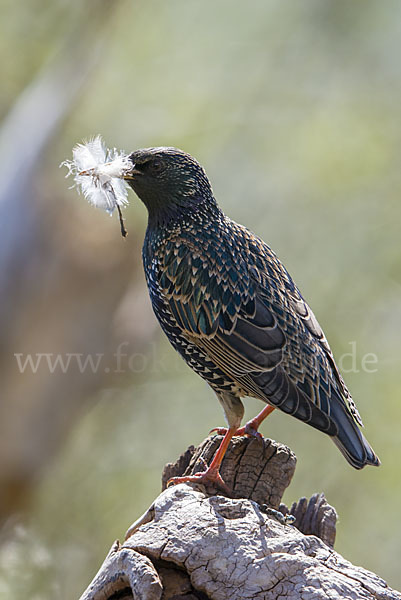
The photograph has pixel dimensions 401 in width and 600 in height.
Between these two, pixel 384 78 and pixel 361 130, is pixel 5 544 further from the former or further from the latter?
pixel 384 78

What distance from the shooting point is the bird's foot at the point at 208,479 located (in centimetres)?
425

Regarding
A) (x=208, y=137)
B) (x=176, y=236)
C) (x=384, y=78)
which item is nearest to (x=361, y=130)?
(x=384, y=78)

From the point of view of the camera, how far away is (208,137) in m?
Result: 10.8

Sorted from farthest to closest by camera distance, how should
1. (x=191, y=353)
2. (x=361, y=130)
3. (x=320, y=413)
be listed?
(x=361, y=130), (x=191, y=353), (x=320, y=413)

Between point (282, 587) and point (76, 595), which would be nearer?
point (282, 587)

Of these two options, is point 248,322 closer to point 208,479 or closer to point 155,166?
point 208,479

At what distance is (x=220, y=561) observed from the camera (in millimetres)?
3469

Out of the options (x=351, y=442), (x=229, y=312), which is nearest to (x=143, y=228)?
(x=229, y=312)

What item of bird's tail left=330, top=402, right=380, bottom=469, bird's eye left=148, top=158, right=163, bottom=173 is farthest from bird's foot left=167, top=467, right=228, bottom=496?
bird's eye left=148, top=158, right=163, bottom=173

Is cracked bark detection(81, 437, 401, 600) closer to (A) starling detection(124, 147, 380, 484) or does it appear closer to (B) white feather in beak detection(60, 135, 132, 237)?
(A) starling detection(124, 147, 380, 484)

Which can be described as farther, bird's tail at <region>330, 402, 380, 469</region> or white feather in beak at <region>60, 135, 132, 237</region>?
white feather in beak at <region>60, 135, 132, 237</region>

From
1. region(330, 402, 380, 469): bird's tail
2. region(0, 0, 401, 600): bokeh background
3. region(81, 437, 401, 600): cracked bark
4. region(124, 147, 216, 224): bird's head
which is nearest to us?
region(81, 437, 401, 600): cracked bark

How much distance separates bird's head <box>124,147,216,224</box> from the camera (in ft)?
14.8

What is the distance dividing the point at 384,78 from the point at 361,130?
1.08 m
